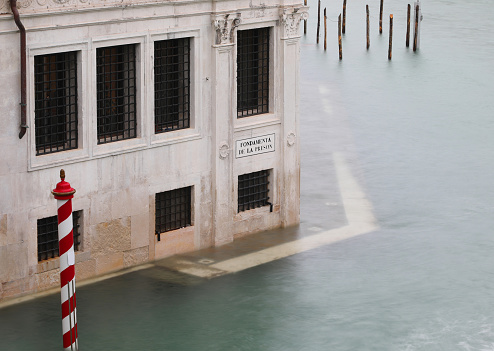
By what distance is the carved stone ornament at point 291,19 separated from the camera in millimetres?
29422

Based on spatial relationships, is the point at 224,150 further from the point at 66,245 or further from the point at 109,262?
the point at 66,245

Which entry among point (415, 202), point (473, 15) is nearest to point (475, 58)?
point (473, 15)

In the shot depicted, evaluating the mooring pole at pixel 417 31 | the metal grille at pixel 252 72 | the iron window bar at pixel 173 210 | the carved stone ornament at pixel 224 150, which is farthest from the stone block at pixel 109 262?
the mooring pole at pixel 417 31

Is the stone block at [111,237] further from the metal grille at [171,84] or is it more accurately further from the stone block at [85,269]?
the metal grille at [171,84]

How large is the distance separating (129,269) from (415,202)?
9428mm

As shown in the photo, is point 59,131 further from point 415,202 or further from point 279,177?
point 415,202

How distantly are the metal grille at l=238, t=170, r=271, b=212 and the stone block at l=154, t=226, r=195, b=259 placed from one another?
6.13ft

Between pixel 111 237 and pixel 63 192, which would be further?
pixel 111 237

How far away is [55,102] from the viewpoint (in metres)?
25.9

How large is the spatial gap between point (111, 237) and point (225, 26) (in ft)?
17.3

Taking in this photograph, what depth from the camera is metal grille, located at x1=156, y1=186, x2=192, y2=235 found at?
28.1m

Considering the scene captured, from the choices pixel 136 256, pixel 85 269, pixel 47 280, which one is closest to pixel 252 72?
pixel 136 256

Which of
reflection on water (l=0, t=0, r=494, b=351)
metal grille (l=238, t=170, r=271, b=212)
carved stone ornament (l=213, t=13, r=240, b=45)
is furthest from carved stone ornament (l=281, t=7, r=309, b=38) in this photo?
reflection on water (l=0, t=0, r=494, b=351)

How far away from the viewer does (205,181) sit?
2866 centimetres
